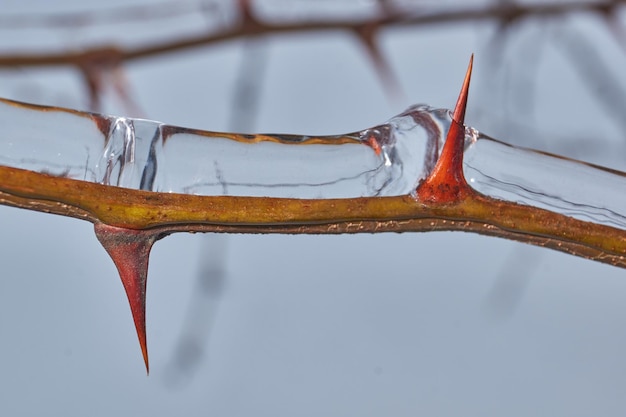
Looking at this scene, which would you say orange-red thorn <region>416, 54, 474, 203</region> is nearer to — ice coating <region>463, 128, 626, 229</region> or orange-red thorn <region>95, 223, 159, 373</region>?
ice coating <region>463, 128, 626, 229</region>

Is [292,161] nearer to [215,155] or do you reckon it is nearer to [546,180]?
[215,155]

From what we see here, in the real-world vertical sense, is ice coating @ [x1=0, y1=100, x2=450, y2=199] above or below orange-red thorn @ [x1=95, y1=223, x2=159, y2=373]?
above

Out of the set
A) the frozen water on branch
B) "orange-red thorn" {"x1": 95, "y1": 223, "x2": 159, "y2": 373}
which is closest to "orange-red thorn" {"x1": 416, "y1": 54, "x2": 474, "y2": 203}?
the frozen water on branch

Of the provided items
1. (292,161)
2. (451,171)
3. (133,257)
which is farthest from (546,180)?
(133,257)

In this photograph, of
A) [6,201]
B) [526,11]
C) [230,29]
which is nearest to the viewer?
[6,201]

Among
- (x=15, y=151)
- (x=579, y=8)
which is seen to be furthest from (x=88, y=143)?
(x=579, y=8)

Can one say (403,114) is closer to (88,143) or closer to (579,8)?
(88,143)

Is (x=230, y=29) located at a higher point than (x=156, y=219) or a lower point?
higher
